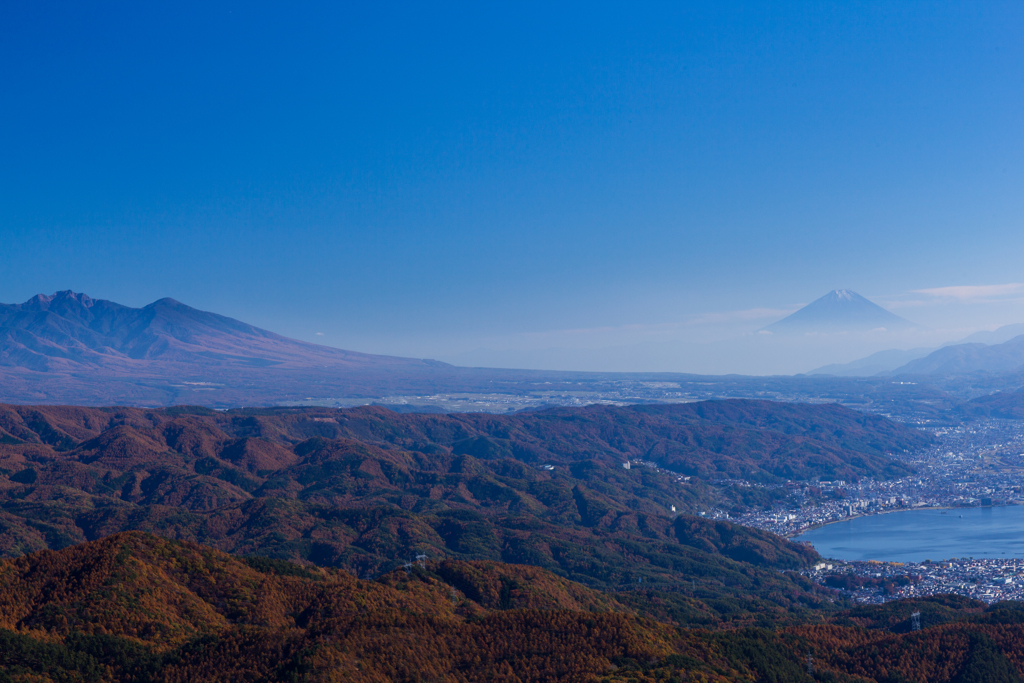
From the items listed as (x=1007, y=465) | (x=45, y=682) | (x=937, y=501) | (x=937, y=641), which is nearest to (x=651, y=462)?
(x=937, y=501)

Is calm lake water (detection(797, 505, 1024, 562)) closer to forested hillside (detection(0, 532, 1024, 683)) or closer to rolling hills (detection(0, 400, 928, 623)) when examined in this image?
rolling hills (detection(0, 400, 928, 623))

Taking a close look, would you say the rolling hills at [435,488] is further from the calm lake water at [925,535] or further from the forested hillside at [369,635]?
the forested hillside at [369,635]

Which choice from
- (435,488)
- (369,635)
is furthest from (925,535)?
(369,635)

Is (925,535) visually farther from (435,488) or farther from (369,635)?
(369,635)

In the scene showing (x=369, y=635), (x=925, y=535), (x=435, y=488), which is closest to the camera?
(x=369, y=635)

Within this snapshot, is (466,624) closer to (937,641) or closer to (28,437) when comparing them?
(937,641)

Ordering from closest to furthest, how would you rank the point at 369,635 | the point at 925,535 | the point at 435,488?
the point at 369,635, the point at 925,535, the point at 435,488

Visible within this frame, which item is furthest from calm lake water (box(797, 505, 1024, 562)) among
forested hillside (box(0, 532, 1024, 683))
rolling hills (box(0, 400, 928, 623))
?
forested hillside (box(0, 532, 1024, 683))

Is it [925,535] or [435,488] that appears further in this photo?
[435,488]
